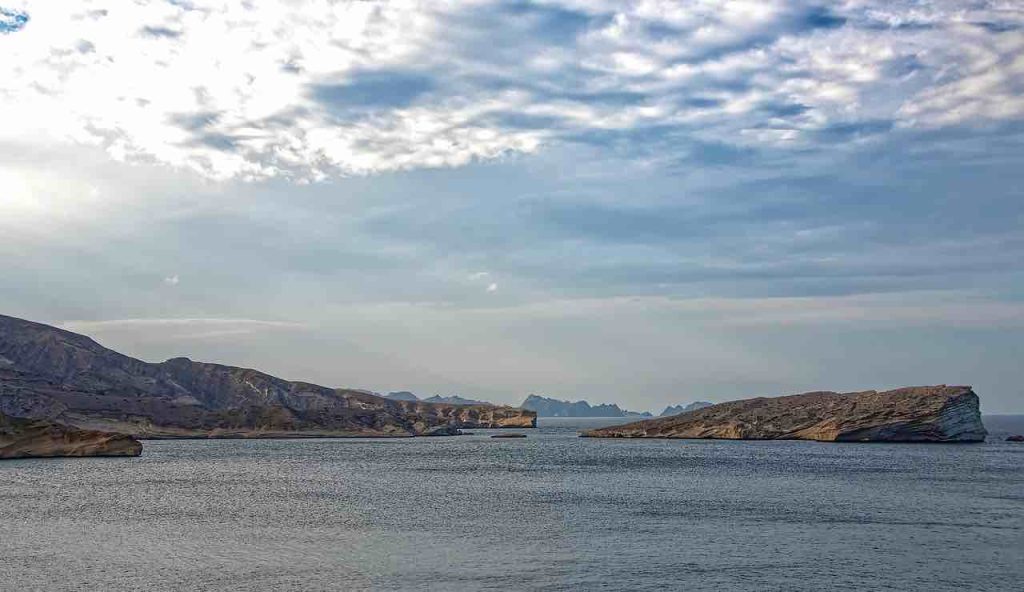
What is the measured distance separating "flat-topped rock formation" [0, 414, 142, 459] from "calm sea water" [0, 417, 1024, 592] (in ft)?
105

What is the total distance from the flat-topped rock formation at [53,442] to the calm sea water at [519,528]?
31.9 meters

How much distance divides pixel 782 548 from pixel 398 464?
87.7 metres

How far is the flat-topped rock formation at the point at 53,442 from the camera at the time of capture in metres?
144

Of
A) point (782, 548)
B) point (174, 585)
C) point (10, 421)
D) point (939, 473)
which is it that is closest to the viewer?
point (174, 585)

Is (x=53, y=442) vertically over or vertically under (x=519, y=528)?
over

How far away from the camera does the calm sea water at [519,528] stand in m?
45.4

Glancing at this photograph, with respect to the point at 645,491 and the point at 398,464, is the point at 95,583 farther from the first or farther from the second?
the point at 398,464

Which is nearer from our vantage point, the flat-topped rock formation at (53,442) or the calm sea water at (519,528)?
the calm sea water at (519,528)

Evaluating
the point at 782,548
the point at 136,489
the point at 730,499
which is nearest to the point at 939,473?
the point at 730,499

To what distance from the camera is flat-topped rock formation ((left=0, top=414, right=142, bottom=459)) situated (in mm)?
143625

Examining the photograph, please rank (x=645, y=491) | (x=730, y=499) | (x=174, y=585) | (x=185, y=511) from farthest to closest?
(x=645, y=491), (x=730, y=499), (x=185, y=511), (x=174, y=585)

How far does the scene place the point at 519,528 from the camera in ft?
204

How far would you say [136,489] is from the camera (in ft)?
300

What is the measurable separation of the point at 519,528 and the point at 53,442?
117309 millimetres
